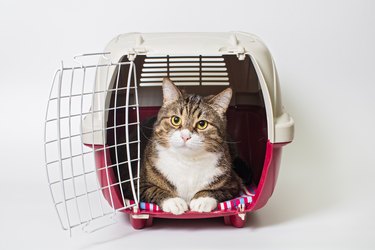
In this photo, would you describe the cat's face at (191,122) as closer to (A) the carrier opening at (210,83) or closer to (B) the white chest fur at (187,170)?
(B) the white chest fur at (187,170)

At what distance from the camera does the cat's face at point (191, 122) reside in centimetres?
204

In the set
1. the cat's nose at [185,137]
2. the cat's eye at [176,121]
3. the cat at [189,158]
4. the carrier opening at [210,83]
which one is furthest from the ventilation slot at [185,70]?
the cat's nose at [185,137]

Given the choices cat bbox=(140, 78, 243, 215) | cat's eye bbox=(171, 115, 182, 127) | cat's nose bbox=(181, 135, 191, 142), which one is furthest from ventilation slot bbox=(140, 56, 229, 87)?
cat's nose bbox=(181, 135, 191, 142)

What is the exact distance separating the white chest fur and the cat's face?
0.04m

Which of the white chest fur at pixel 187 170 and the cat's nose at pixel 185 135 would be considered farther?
the white chest fur at pixel 187 170

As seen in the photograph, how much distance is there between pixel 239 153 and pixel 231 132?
0.35 feet

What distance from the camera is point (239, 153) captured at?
8.61 ft

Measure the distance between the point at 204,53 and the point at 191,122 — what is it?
0.26 m

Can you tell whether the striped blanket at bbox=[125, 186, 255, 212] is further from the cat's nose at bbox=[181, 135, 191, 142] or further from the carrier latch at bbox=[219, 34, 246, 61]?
the carrier latch at bbox=[219, 34, 246, 61]

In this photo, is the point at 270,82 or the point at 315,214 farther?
the point at 315,214

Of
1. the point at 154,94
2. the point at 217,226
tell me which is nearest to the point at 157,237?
the point at 217,226

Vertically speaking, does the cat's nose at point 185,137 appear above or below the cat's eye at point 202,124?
below

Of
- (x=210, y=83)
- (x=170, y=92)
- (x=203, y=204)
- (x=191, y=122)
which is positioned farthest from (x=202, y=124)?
(x=210, y=83)

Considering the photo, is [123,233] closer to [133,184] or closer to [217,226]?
[133,184]
